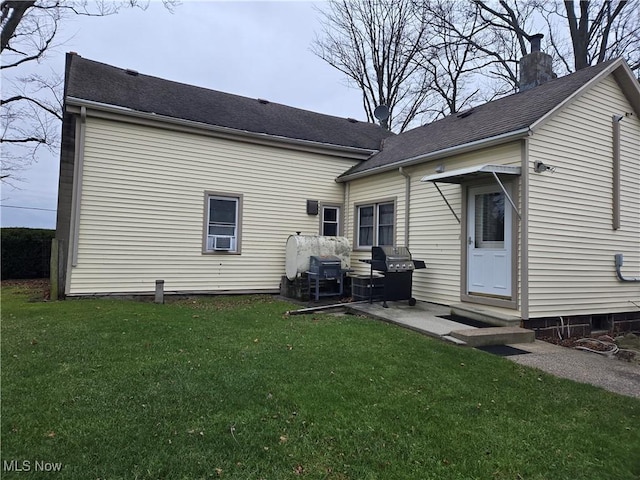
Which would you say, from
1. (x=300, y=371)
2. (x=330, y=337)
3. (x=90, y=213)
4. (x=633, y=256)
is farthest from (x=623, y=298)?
(x=90, y=213)

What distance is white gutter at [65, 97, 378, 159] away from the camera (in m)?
8.27

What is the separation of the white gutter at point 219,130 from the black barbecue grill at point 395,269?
14.4 feet

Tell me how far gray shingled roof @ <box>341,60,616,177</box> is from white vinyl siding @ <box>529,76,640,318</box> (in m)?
0.33

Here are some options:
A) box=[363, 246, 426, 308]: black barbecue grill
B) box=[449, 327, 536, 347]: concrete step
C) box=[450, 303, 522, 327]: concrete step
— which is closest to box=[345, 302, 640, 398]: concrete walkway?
box=[449, 327, 536, 347]: concrete step

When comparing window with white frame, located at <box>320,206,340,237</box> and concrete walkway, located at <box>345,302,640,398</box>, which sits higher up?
window with white frame, located at <box>320,206,340,237</box>

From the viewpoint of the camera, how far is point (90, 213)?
8.38 m

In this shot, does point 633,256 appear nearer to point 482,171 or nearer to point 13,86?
point 482,171

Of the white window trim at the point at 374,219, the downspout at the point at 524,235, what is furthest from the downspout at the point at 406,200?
the downspout at the point at 524,235

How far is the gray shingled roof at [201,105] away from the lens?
900 centimetres

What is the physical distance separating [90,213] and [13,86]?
41.1 feet

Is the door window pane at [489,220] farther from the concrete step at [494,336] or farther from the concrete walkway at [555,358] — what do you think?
the concrete step at [494,336]

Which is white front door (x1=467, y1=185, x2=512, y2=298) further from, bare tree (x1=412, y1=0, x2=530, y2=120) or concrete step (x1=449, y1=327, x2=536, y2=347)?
bare tree (x1=412, y1=0, x2=530, y2=120)

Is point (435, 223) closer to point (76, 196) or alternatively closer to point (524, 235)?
point (524, 235)

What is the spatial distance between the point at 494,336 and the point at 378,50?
64.9ft
